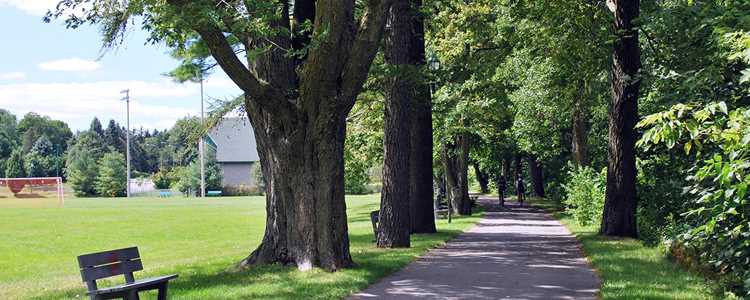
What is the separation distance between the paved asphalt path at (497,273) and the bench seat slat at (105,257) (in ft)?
8.89

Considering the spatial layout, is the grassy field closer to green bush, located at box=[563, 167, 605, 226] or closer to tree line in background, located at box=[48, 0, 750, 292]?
tree line in background, located at box=[48, 0, 750, 292]

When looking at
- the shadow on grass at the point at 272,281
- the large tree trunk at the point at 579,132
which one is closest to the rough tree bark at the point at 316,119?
the shadow on grass at the point at 272,281

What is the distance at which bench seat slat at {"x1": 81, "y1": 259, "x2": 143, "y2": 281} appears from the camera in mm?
8586

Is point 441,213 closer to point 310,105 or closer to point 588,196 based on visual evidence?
point 588,196

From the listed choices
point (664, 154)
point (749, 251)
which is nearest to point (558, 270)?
point (749, 251)

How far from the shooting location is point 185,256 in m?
20.2

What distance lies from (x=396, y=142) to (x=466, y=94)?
10764 mm

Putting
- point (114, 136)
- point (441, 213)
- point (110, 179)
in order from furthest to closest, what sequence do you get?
point (114, 136), point (110, 179), point (441, 213)

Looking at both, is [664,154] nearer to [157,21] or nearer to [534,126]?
[157,21]

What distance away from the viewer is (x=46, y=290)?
13.3 m

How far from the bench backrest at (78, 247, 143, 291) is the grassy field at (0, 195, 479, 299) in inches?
51.8

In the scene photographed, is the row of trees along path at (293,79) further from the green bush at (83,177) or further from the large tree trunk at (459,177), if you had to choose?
the green bush at (83,177)

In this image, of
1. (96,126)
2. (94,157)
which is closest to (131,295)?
(94,157)

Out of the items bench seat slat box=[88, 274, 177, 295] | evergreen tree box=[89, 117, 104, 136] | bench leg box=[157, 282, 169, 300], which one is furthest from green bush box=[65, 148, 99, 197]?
bench seat slat box=[88, 274, 177, 295]
